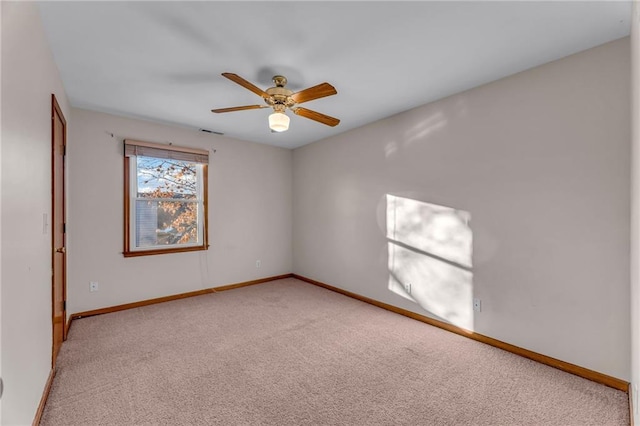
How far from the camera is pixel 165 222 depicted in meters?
4.17

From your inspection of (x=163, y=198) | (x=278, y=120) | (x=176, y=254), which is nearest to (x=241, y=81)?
(x=278, y=120)

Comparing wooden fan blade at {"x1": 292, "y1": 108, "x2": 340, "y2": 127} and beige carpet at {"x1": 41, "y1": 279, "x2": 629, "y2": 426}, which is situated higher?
wooden fan blade at {"x1": 292, "y1": 108, "x2": 340, "y2": 127}

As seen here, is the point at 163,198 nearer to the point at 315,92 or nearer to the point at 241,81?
the point at 241,81

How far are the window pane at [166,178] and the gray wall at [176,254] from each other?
0.84 ft

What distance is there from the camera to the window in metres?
3.87

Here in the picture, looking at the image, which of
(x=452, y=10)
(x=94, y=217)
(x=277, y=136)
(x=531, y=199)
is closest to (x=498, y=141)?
(x=531, y=199)

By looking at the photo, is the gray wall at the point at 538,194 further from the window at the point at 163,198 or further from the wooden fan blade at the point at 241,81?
the window at the point at 163,198

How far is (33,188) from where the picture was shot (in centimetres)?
177

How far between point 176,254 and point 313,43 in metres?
3.48

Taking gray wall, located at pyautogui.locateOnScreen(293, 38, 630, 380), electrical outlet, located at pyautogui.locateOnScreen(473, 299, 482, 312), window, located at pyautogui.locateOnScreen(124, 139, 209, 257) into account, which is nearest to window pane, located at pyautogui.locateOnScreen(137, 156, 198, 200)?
→ window, located at pyautogui.locateOnScreen(124, 139, 209, 257)

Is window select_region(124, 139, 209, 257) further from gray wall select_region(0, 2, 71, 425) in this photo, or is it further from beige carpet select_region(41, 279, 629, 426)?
gray wall select_region(0, 2, 71, 425)

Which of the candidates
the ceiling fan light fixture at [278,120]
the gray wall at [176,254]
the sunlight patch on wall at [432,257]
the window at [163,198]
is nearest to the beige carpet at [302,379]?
the sunlight patch on wall at [432,257]

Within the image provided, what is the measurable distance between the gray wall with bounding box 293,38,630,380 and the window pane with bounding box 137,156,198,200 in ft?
9.52

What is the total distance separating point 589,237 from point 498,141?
107cm
